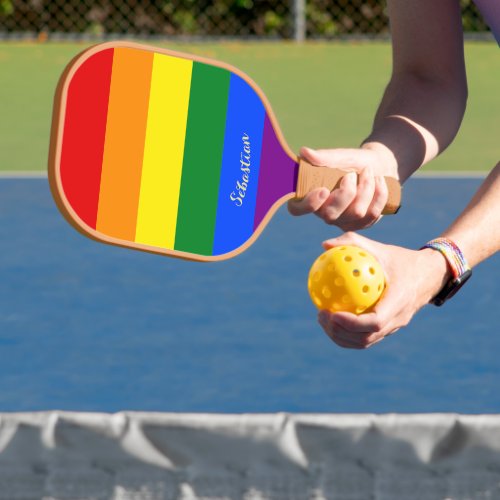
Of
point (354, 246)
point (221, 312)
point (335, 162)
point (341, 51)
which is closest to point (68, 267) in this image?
point (221, 312)

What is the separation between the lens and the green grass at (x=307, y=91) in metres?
7.95

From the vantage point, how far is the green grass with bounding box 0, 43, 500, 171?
313 inches

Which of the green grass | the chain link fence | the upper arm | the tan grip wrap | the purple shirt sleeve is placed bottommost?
the chain link fence

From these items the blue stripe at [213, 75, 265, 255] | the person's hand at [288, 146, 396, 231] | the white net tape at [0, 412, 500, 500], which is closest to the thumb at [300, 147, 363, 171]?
the person's hand at [288, 146, 396, 231]

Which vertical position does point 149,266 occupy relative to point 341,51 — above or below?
above

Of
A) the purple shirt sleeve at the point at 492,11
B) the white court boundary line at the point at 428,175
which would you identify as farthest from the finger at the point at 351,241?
the white court boundary line at the point at 428,175

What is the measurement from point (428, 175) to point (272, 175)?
15.7 ft

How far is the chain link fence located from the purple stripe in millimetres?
9879

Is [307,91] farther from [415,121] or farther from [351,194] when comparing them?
[351,194]

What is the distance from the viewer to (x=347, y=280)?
214 cm

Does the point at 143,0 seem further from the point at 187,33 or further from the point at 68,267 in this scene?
the point at 68,267

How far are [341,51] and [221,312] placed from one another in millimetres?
7115

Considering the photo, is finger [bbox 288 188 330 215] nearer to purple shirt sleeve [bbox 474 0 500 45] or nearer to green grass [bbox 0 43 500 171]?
purple shirt sleeve [bbox 474 0 500 45]

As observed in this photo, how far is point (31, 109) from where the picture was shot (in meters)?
8.98
